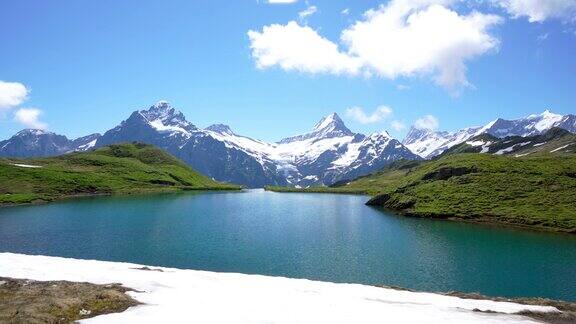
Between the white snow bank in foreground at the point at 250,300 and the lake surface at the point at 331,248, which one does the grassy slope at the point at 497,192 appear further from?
the white snow bank in foreground at the point at 250,300

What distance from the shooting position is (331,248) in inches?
2901

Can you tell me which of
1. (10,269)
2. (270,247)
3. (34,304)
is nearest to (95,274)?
(10,269)

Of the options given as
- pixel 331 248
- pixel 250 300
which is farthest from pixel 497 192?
pixel 250 300

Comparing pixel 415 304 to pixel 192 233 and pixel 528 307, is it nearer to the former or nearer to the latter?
pixel 528 307

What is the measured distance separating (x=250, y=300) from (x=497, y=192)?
360ft

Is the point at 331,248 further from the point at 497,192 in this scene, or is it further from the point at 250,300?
the point at 497,192

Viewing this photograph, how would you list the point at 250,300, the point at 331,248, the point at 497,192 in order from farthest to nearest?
the point at 497,192 → the point at 331,248 → the point at 250,300

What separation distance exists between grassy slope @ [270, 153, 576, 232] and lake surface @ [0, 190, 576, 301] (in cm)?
909

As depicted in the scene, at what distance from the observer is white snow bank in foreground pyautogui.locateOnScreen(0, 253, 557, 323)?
27.8 meters

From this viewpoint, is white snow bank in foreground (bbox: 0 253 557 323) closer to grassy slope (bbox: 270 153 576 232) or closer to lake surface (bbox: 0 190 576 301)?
lake surface (bbox: 0 190 576 301)

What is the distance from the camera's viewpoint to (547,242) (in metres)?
82.7

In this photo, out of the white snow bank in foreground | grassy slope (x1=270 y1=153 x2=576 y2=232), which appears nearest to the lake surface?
grassy slope (x1=270 y1=153 x2=576 y2=232)

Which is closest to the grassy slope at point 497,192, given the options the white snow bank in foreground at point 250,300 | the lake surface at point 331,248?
the lake surface at point 331,248

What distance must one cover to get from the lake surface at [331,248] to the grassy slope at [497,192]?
29.8 feet
